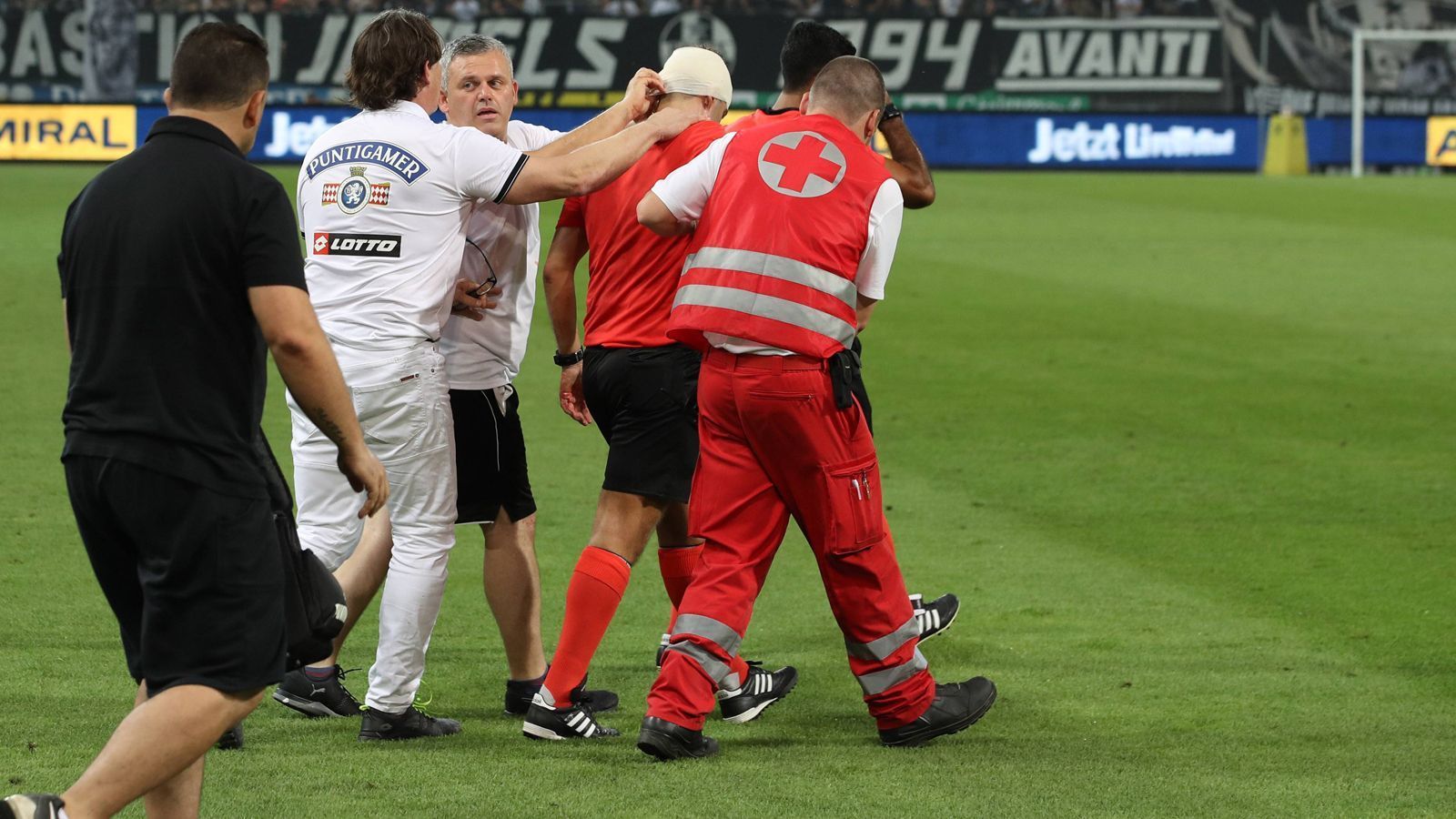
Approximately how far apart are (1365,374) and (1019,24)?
24633 millimetres

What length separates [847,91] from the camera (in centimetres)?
541

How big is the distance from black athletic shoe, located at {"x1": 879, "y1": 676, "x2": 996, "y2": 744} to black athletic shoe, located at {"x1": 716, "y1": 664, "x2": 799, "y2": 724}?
1.49 feet

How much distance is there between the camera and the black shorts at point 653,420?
5.66m

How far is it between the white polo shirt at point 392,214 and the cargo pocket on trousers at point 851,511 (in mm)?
1203

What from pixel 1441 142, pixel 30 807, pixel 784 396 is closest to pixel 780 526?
pixel 784 396

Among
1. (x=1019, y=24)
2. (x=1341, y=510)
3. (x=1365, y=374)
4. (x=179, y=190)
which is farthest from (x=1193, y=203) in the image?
(x=179, y=190)

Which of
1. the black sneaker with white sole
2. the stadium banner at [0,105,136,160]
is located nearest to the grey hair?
the black sneaker with white sole

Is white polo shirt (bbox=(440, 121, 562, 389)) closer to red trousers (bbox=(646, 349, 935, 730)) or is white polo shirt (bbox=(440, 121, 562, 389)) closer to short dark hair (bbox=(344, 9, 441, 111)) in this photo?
short dark hair (bbox=(344, 9, 441, 111))

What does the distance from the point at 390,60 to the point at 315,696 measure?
1873mm

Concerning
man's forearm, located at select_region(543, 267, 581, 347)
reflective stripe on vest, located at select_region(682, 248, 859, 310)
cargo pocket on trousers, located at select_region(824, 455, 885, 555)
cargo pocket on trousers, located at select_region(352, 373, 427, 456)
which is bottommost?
cargo pocket on trousers, located at select_region(824, 455, 885, 555)

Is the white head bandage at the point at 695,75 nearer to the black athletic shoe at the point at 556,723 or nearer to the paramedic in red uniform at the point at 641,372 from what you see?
the paramedic in red uniform at the point at 641,372

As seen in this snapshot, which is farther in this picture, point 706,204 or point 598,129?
point 598,129

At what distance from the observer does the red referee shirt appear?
570 centimetres

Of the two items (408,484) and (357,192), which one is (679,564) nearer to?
(408,484)
